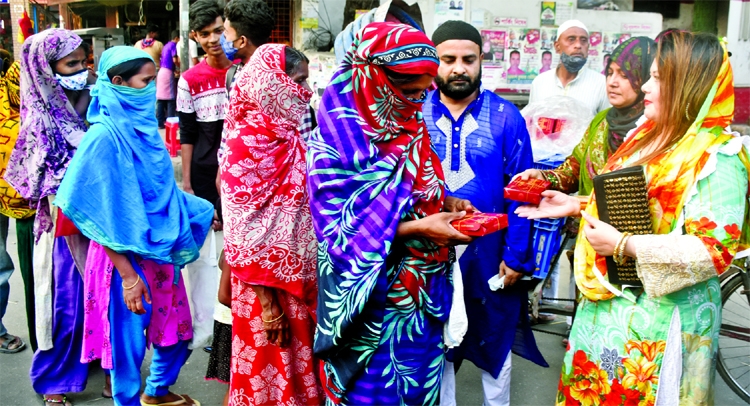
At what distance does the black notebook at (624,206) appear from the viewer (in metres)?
2.21

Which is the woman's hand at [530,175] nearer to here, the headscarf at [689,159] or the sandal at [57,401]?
the headscarf at [689,159]

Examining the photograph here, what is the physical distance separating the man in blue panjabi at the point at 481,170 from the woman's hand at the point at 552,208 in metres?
0.31

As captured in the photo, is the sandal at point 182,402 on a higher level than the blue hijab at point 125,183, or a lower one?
lower

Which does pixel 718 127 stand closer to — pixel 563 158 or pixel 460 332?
pixel 460 332

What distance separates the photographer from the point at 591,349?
2428mm

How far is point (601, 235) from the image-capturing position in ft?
7.47

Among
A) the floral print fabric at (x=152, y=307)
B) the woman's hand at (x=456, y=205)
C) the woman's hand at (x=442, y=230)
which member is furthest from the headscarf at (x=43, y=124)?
the woman's hand at (x=442, y=230)

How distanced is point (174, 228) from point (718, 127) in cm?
236

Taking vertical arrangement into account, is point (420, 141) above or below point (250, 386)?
above

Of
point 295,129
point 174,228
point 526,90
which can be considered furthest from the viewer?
point 526,90

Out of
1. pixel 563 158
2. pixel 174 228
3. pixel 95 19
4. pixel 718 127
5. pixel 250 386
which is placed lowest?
pixel 250 386

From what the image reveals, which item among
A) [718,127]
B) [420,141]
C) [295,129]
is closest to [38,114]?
[295,129]

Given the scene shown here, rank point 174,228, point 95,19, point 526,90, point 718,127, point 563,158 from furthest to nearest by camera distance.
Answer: point 95,19 < point 526,90 < point 563,158 < point 174,228 < point 718,127

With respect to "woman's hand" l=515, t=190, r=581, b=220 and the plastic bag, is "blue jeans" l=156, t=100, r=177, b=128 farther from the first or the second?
"woman's hand" l=515, t=190, r=581, b=220
